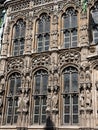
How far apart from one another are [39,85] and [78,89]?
102 inches

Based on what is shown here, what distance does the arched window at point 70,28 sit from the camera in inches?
616

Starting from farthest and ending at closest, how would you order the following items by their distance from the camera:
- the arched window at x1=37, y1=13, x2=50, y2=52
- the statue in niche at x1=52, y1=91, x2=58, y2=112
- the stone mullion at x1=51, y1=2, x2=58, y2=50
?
the arched window at x1=37, y1=13, x2=50, y2=52 → the stone mullion at x1=51, y1=2, x2=58, y2=50 → the statue in niche at x1=52, y1=91, x2=58, y2=112

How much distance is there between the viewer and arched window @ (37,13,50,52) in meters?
16.3

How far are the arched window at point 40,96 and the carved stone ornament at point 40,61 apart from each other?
456 millimetres

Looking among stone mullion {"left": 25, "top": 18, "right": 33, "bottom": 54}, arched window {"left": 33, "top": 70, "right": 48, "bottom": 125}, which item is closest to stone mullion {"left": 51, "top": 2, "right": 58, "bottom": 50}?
stone mullion {"left": 25, "top": 18, "right": 33, "bottom": 54}

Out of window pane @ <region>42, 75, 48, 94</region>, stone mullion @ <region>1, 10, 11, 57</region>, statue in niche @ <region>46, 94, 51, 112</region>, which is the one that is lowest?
statue in niche @ <region>46, 94, 51, 112</region>

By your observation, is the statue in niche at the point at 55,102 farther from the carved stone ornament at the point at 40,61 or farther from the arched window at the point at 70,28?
the arched window at the point at 70,28

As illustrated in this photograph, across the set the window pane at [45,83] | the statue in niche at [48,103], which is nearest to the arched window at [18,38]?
the window pane at [45,83]

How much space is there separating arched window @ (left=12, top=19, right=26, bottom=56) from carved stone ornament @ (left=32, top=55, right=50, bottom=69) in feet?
4.78

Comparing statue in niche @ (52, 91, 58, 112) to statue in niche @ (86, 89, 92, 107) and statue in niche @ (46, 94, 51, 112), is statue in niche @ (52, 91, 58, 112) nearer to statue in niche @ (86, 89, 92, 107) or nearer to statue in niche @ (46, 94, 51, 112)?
statue in niche @ (46, 94, 51, 112)

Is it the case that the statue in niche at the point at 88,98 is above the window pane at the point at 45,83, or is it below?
below

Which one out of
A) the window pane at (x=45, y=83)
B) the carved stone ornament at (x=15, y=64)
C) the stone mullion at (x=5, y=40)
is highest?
the stone mullion at (x=5, y=40)

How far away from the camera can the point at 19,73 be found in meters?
16.0

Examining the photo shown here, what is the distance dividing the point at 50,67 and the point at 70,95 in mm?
2191
